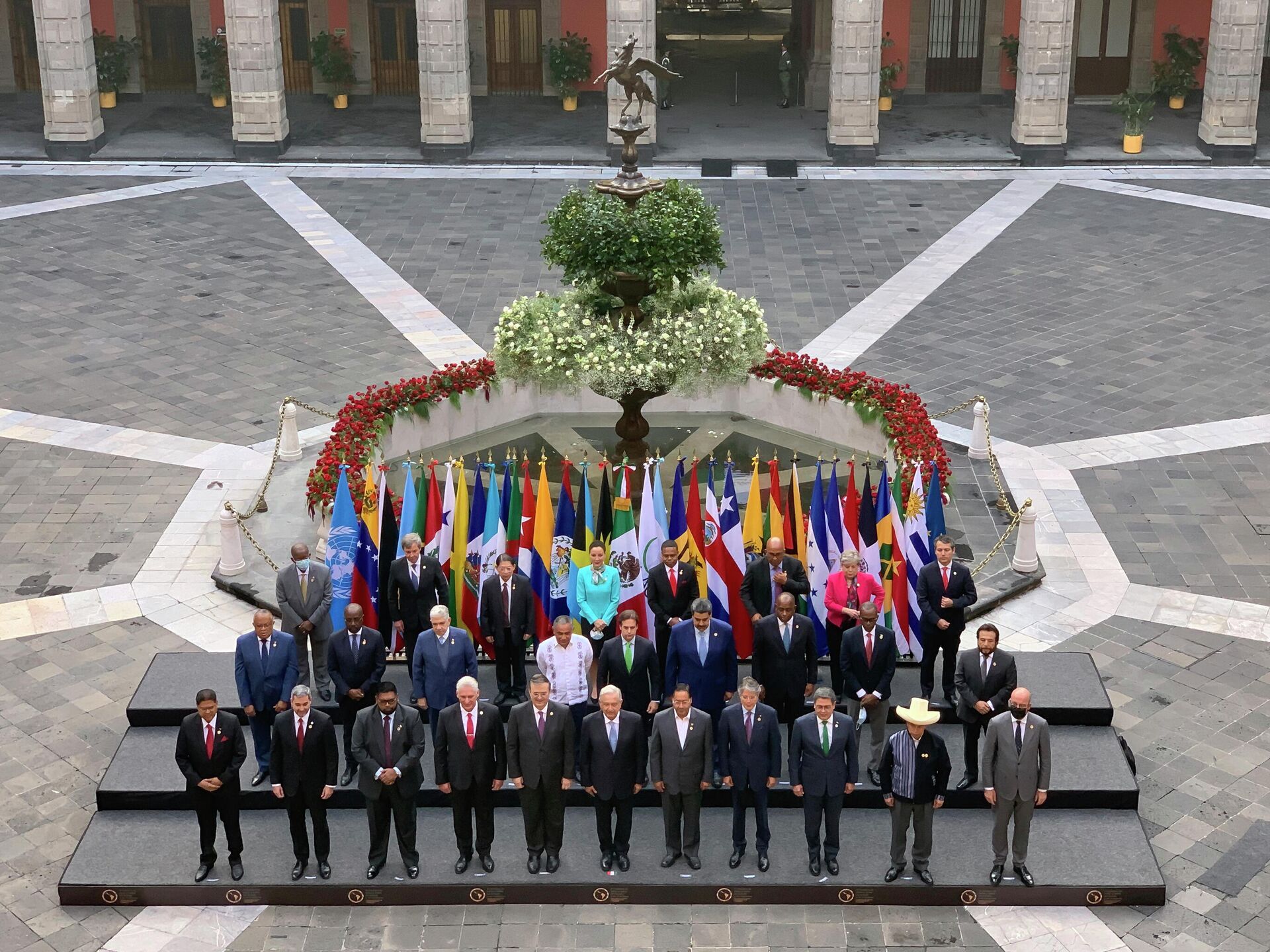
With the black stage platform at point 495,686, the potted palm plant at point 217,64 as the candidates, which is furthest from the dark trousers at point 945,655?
the potted palm plant at point 217,64

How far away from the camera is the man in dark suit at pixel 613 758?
11.1m

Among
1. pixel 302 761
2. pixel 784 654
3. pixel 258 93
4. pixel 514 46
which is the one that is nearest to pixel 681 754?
pixel 784 654

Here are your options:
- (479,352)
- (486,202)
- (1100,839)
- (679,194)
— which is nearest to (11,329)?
(479,352)

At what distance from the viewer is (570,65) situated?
35.0 meters

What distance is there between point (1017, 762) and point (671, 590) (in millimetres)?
3091

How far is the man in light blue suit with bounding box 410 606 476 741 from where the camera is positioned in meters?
11.9

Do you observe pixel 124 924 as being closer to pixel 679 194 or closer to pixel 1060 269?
pixel 679 194

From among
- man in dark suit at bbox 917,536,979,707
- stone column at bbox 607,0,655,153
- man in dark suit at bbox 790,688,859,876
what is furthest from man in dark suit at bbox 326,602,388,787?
stone column at bbox 607,0,655,153

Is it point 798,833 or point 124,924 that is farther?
point 798,833

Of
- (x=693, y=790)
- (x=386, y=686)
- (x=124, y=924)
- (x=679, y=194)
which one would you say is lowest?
(x=124, y=924)

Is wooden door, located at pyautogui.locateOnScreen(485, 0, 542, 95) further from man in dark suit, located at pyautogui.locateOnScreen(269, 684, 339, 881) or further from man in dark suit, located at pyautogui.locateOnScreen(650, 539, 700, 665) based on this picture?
man in dark suit, located at pyautogui.locateOnScreen(269, 684, 339, 881)

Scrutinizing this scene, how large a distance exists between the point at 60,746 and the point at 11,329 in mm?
11004

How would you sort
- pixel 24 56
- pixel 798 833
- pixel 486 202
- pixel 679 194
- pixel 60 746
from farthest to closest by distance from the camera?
pixel 24 56 → pixel 486 202 → pixel 679 194 → pixel 60 746 → pixel 798 833

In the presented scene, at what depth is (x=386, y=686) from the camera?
36.7 feet
